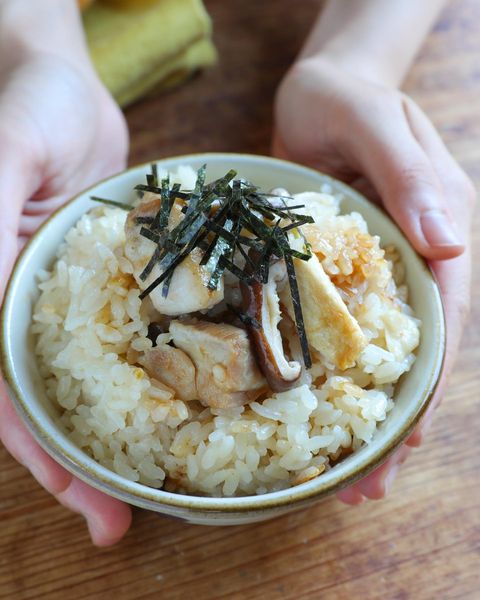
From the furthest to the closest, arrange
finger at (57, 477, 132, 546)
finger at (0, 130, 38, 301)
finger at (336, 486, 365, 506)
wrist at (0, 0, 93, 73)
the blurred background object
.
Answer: the blurred background object, wrist at (0, 0, 93, 73), finger at (0, 130, 38, 301), finger at (336, 486, 365, 506), finger at (57, 477, 132, 546)

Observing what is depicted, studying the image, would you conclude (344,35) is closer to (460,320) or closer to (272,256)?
(460,320)

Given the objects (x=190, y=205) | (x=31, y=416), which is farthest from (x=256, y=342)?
(x=31, y=416)

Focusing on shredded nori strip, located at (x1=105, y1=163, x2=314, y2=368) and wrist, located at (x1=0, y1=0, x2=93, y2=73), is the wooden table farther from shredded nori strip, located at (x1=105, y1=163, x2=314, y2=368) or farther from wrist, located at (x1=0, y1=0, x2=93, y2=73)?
wrist, located at (x1=0, y1=0, x2=93, y2=73)

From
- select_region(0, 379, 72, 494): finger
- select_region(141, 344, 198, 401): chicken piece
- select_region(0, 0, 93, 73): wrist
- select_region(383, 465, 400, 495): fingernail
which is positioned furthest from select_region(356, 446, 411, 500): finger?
select_region(0, 0, 93, 73): wrist

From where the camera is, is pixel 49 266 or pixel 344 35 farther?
pixel 344 35

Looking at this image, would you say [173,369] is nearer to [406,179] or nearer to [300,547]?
[300,547]

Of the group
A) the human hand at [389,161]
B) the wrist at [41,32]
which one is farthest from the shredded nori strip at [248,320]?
the wrist at [41,32]
